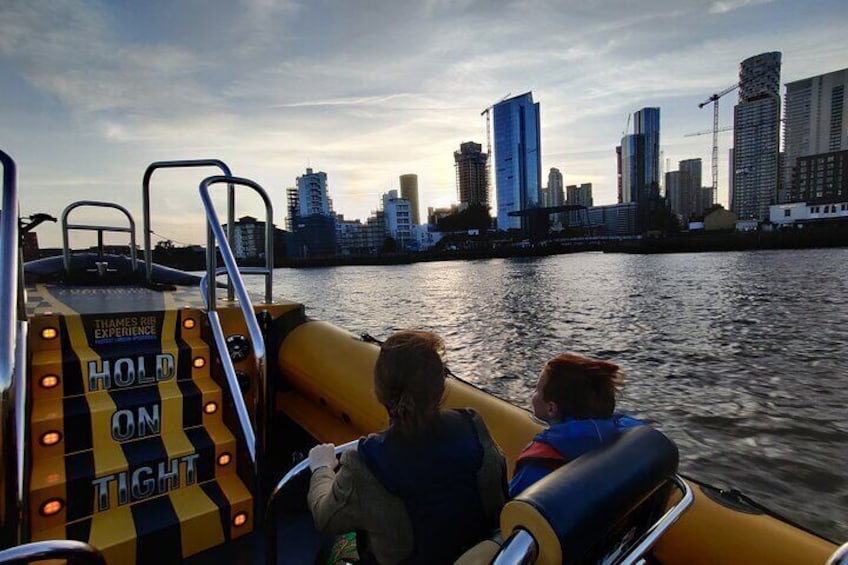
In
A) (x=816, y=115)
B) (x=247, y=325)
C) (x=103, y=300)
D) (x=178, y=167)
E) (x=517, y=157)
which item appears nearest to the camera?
(x=247, y=325)

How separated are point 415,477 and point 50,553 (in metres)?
0.88

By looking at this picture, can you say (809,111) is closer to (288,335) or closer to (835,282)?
(835,282)

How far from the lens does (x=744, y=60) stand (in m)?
143

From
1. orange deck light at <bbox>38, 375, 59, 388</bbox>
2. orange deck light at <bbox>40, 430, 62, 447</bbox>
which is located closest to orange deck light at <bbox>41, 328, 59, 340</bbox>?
orange deck light at <bbox>38, 375, 59, 388</bbox>

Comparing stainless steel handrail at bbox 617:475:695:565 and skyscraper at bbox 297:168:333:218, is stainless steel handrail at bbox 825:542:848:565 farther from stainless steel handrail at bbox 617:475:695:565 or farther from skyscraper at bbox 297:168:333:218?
skyscraper at bbox 297:168:333:218

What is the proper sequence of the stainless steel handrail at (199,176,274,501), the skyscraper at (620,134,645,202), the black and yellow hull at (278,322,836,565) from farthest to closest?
the skyscraper at (620,134,645,202)
the stainless steel handrail at (199,176,274,501)
the black and yellow hull at (278,322,836,565)

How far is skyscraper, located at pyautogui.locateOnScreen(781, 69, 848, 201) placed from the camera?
142 metres

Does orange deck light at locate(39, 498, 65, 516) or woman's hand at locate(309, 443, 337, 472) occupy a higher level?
woman's hand at locate(309, 443, 337, 472)

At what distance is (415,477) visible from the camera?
1.27m

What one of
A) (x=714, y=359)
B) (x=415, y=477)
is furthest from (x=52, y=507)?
(x=714, y=359)

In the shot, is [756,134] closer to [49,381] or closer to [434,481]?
[434,481]

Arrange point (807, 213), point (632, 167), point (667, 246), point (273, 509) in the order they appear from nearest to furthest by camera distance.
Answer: point (273, 509)
point (667, 246)
point (807, 213)
point (632, 167)

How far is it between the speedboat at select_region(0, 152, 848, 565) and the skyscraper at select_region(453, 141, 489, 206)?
16089 centimetres

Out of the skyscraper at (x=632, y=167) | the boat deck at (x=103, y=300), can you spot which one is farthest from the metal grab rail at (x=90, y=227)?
the skyscraper at (x=632, y=167)
